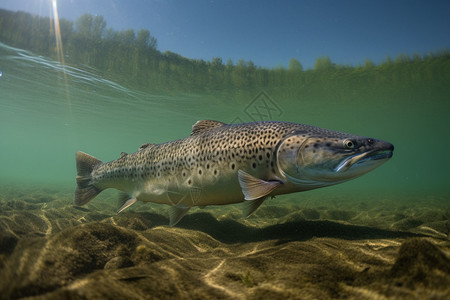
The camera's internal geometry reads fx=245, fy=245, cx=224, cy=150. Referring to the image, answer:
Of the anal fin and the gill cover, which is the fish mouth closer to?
the gill cover

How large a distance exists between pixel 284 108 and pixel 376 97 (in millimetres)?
10285

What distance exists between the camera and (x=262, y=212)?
7281mm

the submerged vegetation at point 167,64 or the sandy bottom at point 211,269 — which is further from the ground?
the submerged vegetation at point 167,64

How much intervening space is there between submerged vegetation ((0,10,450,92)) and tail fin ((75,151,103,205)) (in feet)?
32.8

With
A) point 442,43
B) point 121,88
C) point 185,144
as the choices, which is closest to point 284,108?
point 442,43

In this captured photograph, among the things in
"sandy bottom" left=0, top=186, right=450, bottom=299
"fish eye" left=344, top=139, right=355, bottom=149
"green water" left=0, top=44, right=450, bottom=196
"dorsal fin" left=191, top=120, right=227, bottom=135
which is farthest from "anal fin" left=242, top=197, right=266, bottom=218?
"green water" left=0, top=44, right=450, bottom=196

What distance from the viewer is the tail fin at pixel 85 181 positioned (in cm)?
620

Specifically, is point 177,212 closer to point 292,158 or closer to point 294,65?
point 292,158

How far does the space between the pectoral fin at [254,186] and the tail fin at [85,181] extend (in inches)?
175

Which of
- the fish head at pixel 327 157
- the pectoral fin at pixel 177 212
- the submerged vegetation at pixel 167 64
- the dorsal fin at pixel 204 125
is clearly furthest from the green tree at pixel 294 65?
the pectoral fin at pixel 177 212

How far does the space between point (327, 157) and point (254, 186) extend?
3.50 feet

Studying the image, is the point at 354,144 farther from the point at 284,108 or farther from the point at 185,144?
the point at 284,108

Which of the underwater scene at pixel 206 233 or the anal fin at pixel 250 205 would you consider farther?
the anal fin at pixel 250 205

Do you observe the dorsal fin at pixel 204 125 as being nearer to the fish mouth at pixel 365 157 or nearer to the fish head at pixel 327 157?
the fish head at pixel 327 157
